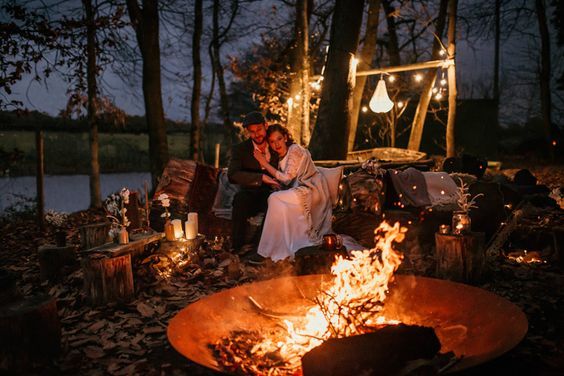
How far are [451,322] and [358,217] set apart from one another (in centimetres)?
288

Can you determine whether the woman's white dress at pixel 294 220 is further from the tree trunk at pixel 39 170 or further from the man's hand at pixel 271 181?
the tree trunk at pixel 39 170

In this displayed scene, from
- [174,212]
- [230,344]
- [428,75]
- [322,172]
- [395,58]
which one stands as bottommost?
[230,344]

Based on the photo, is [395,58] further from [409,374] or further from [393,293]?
[409,374]

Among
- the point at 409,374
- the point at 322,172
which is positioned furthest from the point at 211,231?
the point at 409,374

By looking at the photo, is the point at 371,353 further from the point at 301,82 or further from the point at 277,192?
the point at 301,82

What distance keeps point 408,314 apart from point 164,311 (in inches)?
90.1

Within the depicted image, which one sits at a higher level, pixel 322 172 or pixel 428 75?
pixel 428 75

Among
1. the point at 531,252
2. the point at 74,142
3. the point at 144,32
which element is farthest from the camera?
the point at 74,142

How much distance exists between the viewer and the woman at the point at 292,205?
6.14m

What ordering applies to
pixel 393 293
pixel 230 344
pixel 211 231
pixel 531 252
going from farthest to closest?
pixel 211 231
pixel 531 252
pixel 393 293
pixel 230 344

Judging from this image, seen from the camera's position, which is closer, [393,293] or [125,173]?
[393,293]

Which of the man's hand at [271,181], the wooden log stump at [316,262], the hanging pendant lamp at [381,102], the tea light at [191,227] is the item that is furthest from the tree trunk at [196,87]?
the wooden log stump at [316,262]

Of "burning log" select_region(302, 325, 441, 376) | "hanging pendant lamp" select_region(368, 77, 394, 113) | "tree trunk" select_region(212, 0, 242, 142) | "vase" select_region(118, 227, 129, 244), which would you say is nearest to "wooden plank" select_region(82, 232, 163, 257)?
"vase" select_region(118, 227, 129, 244)

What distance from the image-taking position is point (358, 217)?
6434 mm
